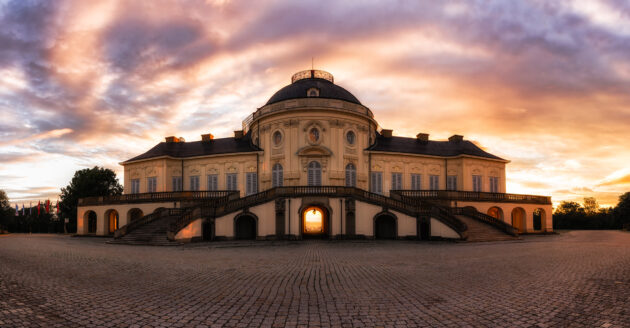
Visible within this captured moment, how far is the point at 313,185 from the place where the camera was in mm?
33844

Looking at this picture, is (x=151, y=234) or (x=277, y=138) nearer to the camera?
(x=151, y=234)

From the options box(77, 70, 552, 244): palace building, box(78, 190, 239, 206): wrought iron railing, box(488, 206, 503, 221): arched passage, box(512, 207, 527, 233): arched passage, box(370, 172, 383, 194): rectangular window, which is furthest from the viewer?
box(512, 207, 527, 233): arched passage

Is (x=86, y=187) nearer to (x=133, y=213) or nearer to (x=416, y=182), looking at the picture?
(x=133, y=213)

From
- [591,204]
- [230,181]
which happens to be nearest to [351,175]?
[230,181]

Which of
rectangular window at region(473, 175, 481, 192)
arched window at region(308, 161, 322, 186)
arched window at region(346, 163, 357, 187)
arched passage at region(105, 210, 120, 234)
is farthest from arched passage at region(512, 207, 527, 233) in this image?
arched passage at region(105, 210, 120, 234)

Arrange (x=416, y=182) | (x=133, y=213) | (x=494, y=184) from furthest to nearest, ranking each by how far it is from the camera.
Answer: (x=494, y=184), (x=416, y=182), (x=133, y=213)

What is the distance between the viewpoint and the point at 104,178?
2255 inches

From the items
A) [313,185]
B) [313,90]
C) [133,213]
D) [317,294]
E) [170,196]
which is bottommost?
[317,294]

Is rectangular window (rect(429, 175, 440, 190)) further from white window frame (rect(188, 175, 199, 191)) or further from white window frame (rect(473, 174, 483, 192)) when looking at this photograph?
white window frame (rect(188, 175, 199, 191))

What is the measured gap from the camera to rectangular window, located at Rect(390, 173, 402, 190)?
40.0 m

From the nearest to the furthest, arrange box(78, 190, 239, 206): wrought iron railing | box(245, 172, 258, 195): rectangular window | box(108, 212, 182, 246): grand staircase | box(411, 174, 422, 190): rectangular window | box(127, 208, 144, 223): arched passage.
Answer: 1. box(108, 212, 182, 246): grand staircase
2. box(78, 190, 239, 206): wrought iron railing
3. box(127, 208, 144, 223): arched passage
4. box(245, 172, 258, 195): rectangular window
5. box(411, 174, 422, 190): rectangular window

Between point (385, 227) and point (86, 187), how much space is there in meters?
47.4

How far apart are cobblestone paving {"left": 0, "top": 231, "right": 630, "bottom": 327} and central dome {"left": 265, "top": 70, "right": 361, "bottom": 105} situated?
25560 mm

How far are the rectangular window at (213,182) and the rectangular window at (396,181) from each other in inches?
781
